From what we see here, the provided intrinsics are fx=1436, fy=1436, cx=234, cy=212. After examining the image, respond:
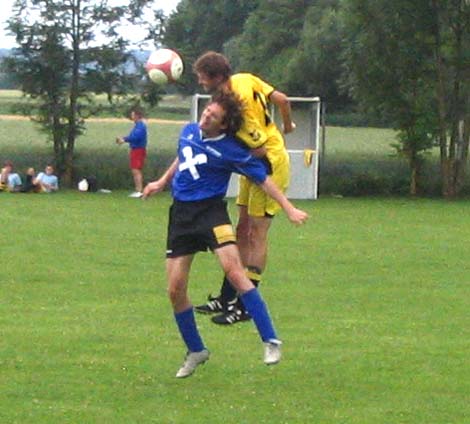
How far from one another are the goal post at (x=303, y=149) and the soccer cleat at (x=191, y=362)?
62.1 ft

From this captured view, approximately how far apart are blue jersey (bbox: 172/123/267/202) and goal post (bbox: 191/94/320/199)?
18971 millimetres

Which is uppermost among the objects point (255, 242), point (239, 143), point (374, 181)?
point (239, 143)

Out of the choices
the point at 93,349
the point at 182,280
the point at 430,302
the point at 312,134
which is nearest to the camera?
the point at 182,280

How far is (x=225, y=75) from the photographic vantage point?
901cm

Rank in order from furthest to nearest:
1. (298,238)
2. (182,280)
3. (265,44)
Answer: (265,44) < (298,238) < (182,280)

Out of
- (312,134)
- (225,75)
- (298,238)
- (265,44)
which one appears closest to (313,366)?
(225,75)

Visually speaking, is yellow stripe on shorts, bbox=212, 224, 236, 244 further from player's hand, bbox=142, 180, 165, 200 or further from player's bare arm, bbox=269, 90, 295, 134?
player's bare arm, bbox=269, 90, 295, 134

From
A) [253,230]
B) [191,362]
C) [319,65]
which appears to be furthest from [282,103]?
[319,65]

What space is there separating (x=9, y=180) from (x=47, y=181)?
0.78m

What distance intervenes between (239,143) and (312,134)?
68.8ft

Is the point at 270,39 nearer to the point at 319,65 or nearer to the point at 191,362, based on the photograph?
the point at 319,65

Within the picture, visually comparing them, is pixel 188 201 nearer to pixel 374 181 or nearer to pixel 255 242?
pixel 255 242

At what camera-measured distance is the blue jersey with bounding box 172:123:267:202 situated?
866 centimetres

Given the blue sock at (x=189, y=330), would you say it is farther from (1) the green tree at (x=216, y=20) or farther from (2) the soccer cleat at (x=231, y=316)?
(1) the green tree at (x=216, y=20)
